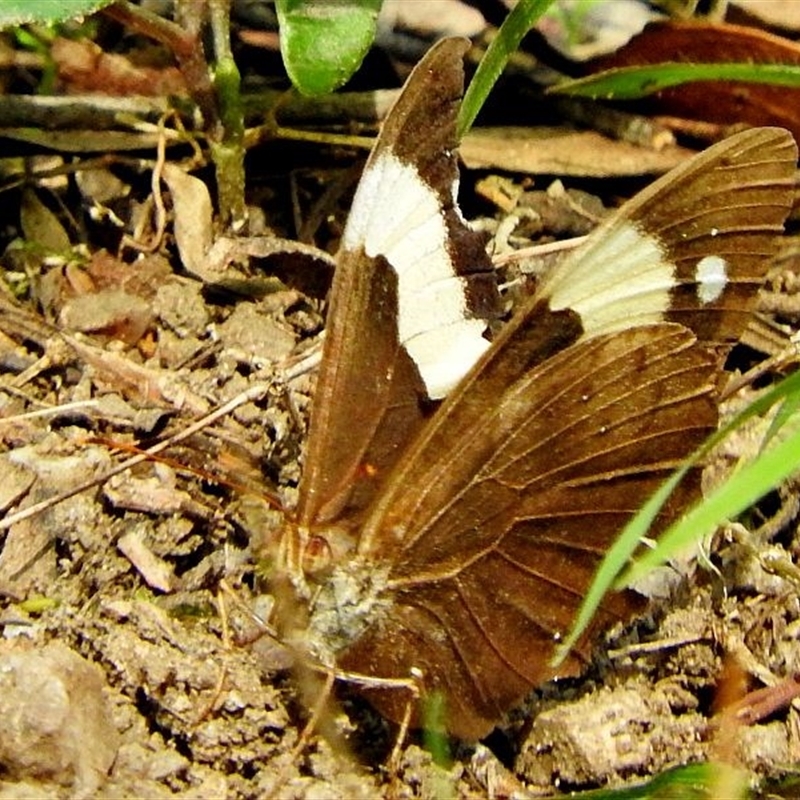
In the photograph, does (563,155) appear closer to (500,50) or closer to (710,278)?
(500,50)

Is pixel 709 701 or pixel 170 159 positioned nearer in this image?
pixel 709 701

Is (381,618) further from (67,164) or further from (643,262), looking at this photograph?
(67,164)

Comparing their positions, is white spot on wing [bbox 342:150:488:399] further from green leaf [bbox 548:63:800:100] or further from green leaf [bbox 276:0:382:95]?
green leaf [bbox 548:63:800:100]

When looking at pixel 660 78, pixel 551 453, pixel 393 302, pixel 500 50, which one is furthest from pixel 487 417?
pixel 660 78

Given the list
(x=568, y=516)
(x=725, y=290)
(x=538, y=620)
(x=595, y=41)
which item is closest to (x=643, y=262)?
(x=725, y=290)

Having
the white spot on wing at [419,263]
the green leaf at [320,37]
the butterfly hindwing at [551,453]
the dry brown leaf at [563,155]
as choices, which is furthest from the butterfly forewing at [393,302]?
the dry brown leaf at [563,155]

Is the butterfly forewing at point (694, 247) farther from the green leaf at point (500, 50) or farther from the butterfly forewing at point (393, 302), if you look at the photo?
the green leaf at point (500, 50)
